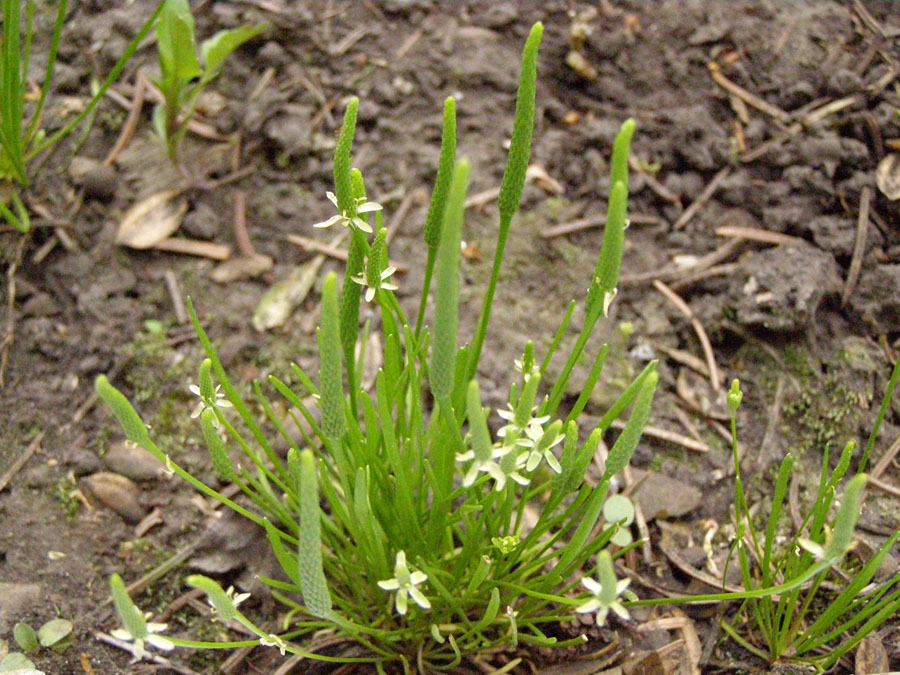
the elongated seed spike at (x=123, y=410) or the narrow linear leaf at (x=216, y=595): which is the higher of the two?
the elongated seed spike at (x=123, y=410)

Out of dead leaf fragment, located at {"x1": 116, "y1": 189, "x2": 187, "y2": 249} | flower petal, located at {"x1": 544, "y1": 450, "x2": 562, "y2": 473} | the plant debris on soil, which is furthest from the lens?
dead leaf fragment, located at {"x1": 116, "y1": 189, "x2": 187, "y2": 249}

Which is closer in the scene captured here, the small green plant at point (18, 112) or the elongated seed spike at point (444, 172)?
the elongated seed spike at point (444, 172)

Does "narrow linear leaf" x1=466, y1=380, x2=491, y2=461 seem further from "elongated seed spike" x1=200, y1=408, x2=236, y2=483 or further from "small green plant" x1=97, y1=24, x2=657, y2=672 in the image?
"elongated seed spike" x1=200, y1=408, x2=236, y2=483

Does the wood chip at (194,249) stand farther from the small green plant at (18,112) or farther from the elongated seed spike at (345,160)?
the elongated seed spike at (345,160)

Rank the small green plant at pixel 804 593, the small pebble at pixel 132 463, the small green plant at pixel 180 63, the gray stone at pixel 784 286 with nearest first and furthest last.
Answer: the small green plant at pixel 804 593, the small pebble at pixel 132 463, the gray stone at pixel 784 286, the small green plant at pixel 180 63

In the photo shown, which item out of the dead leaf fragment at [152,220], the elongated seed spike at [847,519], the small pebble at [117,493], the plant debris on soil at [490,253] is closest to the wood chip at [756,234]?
the plant debris on soil at [490,253]

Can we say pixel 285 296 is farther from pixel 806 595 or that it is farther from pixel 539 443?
pixel 806 595

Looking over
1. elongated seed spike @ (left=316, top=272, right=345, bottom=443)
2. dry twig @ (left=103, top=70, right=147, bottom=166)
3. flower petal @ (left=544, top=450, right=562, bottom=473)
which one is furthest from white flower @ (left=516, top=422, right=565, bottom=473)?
dry twig @ (left=103, top=70, right=147, bottom=166)

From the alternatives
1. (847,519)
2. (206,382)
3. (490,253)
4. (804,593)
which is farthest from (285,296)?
(847,519)
